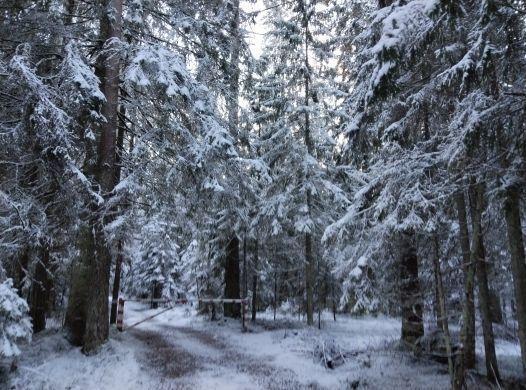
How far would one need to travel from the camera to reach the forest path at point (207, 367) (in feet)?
26.8

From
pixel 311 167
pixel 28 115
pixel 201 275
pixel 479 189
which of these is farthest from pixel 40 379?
pixel 201 275

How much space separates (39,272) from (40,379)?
Result: 21.8 feet

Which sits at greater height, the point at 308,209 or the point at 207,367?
the point at 308,209

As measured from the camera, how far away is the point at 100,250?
31.7ft

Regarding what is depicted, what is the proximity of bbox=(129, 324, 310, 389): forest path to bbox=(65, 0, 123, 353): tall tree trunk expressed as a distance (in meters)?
1.43

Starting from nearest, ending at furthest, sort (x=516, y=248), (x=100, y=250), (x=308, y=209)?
1. (x=516, y=248)
2. (x=100, y=250)
3. (x=308, y=209)

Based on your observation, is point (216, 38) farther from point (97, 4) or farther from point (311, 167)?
point (311, 167)

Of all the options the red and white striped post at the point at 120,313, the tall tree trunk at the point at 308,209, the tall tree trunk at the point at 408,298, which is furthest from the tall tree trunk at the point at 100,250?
the tall tree trunk at the point at 308,209

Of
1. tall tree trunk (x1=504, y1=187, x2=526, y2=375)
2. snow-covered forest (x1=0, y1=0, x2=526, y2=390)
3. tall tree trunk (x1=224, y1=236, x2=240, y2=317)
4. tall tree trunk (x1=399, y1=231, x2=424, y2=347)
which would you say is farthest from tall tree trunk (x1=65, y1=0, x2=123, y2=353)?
tall tree trunk (x1=224, y1=236, x2=240, y2=317)

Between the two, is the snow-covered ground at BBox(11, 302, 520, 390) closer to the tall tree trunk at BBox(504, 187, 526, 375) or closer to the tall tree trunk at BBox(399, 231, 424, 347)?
the tall tree trunk at BBox(399, 231, 424, 347)

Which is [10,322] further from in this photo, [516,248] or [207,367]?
[516,248]

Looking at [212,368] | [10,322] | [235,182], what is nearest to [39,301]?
[212,368]

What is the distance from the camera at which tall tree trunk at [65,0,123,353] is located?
31.0ft

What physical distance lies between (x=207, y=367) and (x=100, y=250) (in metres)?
3.69
